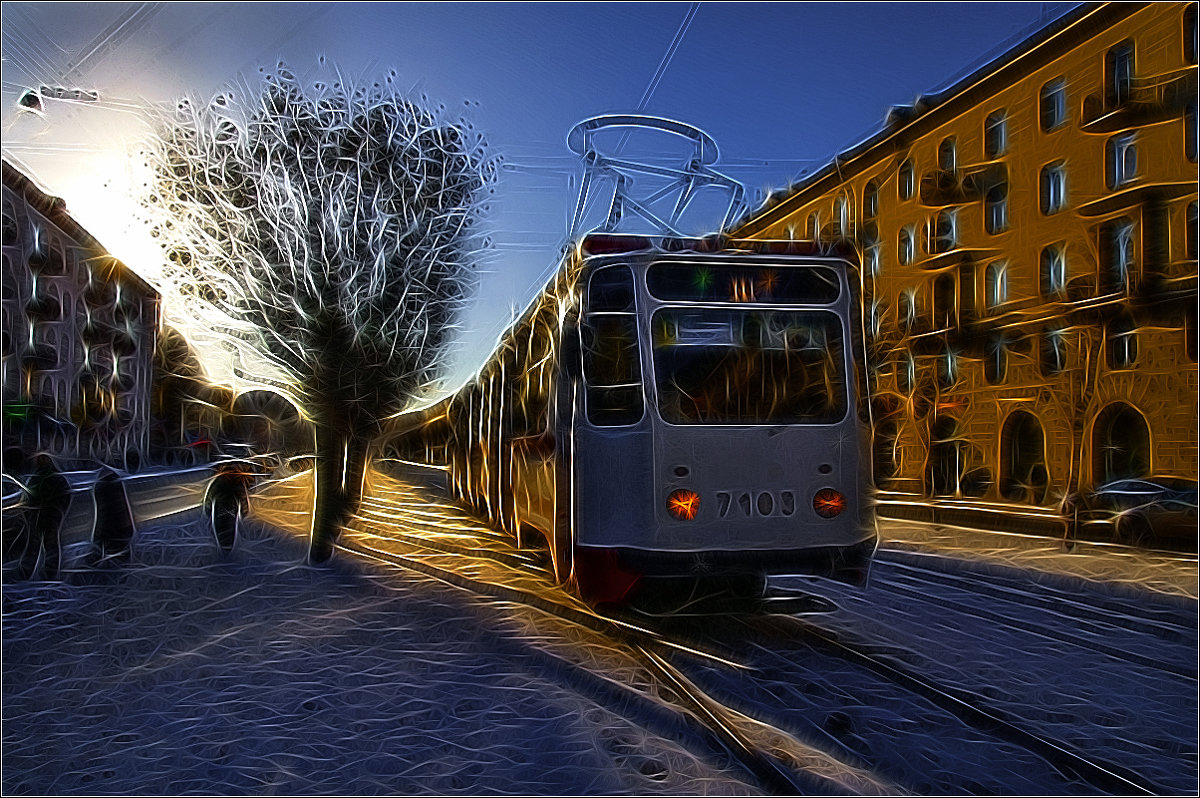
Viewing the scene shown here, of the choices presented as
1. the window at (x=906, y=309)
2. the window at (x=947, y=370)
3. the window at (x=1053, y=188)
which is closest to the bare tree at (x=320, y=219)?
the window at (x=906, y=309)

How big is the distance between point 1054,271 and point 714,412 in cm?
726

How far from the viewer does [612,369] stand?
5672 millimetres

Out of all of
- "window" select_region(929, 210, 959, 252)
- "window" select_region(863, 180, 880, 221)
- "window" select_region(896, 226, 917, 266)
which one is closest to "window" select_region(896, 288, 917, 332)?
"window" select_region(896, 226, 917, 266)

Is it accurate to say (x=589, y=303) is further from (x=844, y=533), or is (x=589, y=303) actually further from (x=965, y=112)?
(x=965, y=112)

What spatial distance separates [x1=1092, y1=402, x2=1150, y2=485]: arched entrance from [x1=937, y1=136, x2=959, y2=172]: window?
16.6ft

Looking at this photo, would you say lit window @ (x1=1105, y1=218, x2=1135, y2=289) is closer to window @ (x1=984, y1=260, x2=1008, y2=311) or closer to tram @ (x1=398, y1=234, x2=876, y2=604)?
window @ (x1=984, y1=260, x2=1008, y2=311)

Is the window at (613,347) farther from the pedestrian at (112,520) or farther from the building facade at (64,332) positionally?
the pedestrian at (112,520)

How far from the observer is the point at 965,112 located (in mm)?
8234

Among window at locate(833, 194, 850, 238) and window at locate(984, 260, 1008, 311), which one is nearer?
window at locate(833, 194, 850, 238)

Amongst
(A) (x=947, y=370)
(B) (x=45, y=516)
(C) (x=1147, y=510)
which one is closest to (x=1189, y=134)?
(A) (x=947, y=370)

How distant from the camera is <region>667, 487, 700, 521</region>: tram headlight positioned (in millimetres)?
5535

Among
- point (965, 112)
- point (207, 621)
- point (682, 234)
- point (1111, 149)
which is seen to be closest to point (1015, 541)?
point (1111, 149)

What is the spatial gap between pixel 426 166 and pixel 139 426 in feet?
14.9

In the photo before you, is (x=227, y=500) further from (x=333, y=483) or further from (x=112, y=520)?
A: (x=333, y=483)
